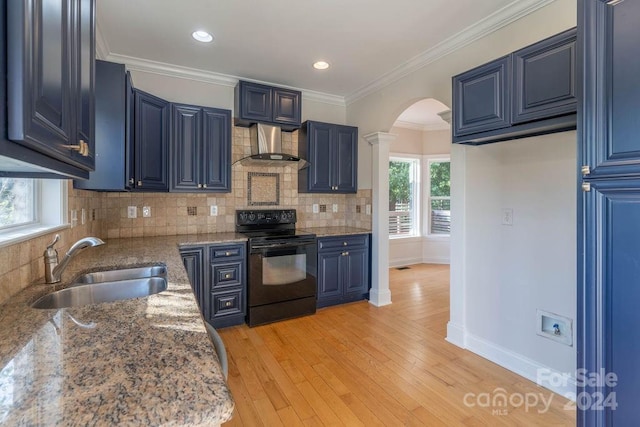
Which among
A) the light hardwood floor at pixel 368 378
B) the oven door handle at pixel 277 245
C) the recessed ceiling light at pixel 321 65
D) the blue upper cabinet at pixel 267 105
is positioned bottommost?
the light hardwood floor at pixel 368 378

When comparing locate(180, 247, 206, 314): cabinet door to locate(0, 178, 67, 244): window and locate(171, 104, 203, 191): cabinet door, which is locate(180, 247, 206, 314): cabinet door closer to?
locate(171, 104, 203, 191): cabinet door

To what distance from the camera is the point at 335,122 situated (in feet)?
14.2

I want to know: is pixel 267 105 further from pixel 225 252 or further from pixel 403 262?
pixel 403 262

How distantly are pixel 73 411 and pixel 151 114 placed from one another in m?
2.78

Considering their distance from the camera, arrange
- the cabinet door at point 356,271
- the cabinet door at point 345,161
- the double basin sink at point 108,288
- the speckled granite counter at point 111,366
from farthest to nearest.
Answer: the cabinet door at point 345,161 < the cabinet door at point 356,271 < the double basin sink at point 108,288 < the speckled granite counter at point 111,366

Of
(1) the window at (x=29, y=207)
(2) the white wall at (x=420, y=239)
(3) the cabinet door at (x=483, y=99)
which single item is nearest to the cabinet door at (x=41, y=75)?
(1) the window at (x=29, y=207)

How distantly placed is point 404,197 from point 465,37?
367 cm

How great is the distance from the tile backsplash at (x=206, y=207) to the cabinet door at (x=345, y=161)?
224mm

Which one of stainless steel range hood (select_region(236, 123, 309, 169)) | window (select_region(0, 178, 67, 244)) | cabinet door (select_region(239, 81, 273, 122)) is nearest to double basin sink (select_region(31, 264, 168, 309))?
window (select_region(0, 178, 67, 244))

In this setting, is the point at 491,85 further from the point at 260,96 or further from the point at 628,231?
the point at 260,96

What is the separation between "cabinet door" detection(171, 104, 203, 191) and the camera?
3.08 metres

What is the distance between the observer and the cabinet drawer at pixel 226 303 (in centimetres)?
300

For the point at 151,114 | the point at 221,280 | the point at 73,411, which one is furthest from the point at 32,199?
the point at 73,411

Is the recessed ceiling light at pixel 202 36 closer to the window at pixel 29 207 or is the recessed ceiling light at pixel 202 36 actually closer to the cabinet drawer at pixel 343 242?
the window at pixel 29 207
